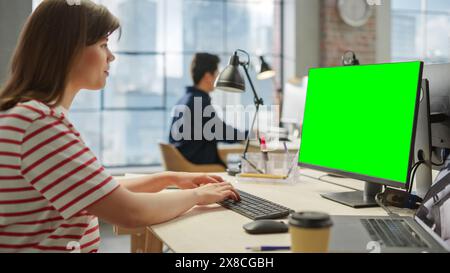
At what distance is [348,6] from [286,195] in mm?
3853

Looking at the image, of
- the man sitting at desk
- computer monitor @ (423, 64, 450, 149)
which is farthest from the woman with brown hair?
the man sitting at desk

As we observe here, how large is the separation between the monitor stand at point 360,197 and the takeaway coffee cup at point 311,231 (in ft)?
2.14

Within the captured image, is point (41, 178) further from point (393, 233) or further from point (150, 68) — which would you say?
point (150, 68)

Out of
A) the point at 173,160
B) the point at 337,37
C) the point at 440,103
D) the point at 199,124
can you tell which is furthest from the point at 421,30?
the point at 440,103

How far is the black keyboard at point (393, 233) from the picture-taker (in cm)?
103

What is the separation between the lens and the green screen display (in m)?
1.29

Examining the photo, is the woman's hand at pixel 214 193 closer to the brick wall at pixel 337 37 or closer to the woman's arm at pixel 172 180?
the woman's arm at pixel 172 180

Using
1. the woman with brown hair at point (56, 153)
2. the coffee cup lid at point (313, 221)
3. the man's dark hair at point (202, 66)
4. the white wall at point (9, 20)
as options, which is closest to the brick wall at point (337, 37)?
the man's dark hair at point (202, 66)

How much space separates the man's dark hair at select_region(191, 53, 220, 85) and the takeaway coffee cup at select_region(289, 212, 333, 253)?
2786 millimetres

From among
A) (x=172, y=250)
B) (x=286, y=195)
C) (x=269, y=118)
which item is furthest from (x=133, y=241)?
(x=269, y=118)

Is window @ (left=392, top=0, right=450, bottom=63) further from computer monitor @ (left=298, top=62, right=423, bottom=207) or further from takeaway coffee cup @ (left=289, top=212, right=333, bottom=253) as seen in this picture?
takeaway coffee cup @ (left=289, top=212, right=333, bottom=253)

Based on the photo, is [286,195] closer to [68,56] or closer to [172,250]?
[172,250]

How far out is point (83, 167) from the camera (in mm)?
1006

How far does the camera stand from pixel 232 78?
85.6 inches
